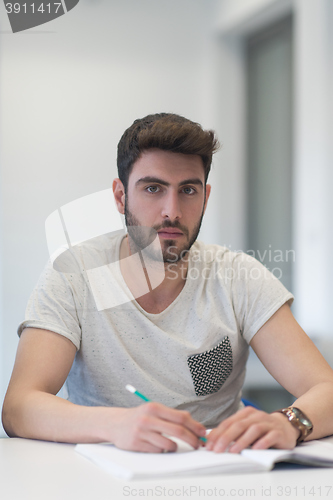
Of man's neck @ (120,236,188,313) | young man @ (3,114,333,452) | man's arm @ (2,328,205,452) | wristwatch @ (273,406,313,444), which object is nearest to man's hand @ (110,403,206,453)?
man's arm @ (2,328,205,452)

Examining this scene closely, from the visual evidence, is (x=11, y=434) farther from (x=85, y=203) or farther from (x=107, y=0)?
(x=107, y=0)

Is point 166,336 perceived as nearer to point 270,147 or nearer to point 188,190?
point 188,190

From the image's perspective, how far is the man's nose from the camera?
1.08 m

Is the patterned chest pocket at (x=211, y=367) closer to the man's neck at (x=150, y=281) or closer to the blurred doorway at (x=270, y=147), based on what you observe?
the man's neck at (x=150, y=281)

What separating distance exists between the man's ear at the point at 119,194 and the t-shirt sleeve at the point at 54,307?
0.74ft

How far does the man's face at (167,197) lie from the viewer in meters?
1.08

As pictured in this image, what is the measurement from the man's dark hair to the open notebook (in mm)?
614

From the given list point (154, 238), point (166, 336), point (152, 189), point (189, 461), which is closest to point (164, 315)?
point (166, 336)

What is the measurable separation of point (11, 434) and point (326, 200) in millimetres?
1496

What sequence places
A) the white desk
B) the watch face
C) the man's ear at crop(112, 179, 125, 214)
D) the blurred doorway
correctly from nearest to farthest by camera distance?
the white desk → the watch face → the man's ear at crop(112, 179, 125, 214) → the blurred doorway

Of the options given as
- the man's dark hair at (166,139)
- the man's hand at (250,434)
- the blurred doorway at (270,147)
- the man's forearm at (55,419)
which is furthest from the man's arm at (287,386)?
the blurred doorway at (270,147)

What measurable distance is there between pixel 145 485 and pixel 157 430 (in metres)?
0.09

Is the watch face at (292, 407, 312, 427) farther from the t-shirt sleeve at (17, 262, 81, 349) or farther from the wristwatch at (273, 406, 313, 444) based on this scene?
the t-shirt sleeve at (17, 262, 81, 349)

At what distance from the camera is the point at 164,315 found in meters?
1.10
